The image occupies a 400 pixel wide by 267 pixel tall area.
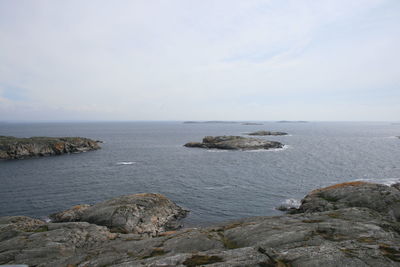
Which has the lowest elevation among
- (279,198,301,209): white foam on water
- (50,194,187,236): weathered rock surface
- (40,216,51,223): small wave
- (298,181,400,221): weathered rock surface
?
(40,216,51,223): small wave

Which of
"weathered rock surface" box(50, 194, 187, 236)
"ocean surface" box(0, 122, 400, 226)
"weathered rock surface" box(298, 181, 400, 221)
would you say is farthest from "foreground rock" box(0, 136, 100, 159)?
"weathered rock surface" box(298, 181, 400, 221)

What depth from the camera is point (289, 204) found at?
4184 cm

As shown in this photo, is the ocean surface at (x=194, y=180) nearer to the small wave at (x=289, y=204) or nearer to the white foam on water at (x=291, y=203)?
the white foam on water at (x=291, y=203)

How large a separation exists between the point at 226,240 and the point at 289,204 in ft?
88.7

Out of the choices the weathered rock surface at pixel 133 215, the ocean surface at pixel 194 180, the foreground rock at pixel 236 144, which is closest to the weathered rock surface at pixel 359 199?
the ocean surface at pixel 194 180

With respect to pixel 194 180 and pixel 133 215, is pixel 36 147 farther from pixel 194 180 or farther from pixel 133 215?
pixel 133 215

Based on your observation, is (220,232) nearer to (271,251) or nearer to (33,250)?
(271,251)

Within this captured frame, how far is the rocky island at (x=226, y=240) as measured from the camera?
526 inches

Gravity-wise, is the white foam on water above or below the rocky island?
below

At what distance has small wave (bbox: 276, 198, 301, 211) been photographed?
130 ft

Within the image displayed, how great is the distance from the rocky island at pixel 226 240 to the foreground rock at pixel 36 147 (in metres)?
77.8

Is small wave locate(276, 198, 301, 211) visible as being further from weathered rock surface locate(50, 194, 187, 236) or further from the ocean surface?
weathered rock surface locate(50, 194, 187, 236)

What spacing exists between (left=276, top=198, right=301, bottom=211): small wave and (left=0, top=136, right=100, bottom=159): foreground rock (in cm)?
9480

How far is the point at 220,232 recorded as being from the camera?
2114cm
